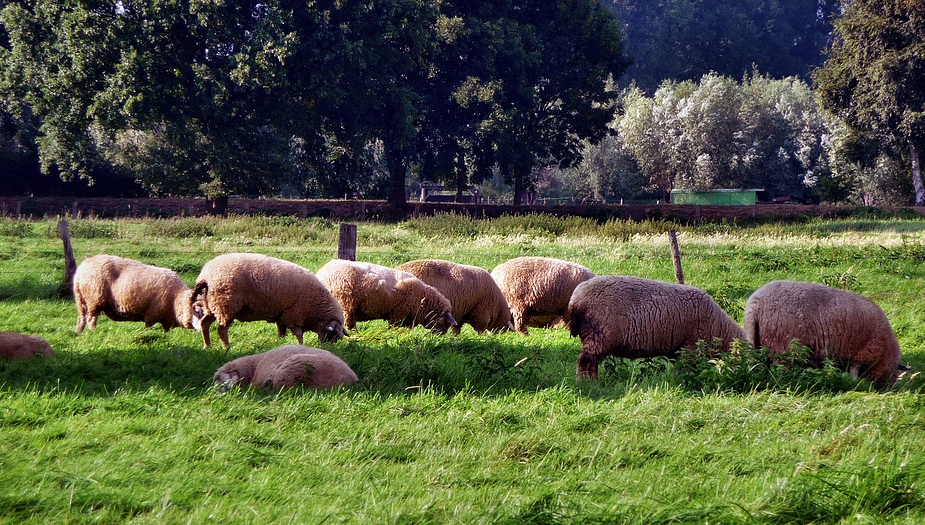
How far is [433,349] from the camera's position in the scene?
26.9ft

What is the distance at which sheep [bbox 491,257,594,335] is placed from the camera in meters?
11.4

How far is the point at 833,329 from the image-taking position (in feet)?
24.1

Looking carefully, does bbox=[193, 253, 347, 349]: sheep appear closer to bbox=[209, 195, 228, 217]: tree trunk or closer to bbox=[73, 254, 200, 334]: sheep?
bbox=[73, 254, 200, 334]: sheep

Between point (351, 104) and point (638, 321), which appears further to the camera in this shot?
point (351, 104)

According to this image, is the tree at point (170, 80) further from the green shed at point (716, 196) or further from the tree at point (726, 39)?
the tree at point (726, 39)

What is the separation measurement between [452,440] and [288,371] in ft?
6.13

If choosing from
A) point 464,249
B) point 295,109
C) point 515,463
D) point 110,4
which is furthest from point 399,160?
point 515,463

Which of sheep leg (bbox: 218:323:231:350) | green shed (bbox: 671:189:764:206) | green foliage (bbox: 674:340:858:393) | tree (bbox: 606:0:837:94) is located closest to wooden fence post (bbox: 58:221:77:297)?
sheep leg (bbox: 218:323:231:350)

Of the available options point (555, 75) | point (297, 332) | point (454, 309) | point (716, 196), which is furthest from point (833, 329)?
point (716, 196)

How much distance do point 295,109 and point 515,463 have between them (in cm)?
3064

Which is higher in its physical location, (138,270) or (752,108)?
(752,108)

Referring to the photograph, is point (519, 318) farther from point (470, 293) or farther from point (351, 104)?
point (351, 104)

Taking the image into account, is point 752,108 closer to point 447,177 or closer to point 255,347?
point 447,177

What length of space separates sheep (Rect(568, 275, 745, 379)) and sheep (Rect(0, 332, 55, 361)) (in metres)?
5.24
